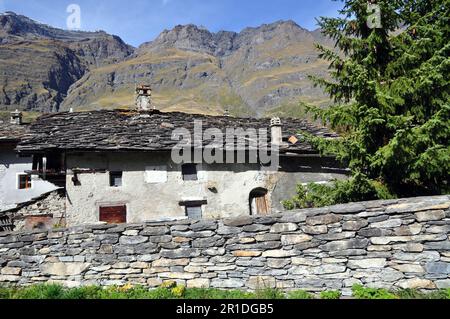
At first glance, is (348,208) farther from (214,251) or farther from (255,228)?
(214,251)

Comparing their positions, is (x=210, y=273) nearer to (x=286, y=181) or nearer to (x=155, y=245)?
(x=155, y=245)

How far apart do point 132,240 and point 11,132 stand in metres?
17.5

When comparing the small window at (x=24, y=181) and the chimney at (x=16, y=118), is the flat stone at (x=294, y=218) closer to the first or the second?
the small window at (x=24, y=181)

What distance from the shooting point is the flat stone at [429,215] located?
4770 mm

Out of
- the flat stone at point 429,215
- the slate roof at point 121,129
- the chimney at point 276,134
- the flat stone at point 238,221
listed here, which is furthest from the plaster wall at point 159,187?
the flat stone at point 429,215

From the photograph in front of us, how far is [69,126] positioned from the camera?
1404 centimetres

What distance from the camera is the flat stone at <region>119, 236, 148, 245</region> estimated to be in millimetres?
6102

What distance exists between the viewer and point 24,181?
1948 centimetres

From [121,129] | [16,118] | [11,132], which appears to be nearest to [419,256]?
[121,129]

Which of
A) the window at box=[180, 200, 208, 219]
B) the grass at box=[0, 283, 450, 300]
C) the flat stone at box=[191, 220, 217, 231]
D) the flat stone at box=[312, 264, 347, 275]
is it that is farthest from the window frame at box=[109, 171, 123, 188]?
the flat stone at box=[312, 264, 347, 275]

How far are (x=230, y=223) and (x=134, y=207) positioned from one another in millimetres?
7279

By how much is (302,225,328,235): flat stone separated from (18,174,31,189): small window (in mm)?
18960

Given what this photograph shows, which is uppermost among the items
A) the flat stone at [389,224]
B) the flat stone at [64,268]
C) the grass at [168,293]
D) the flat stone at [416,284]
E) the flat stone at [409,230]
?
the flat stone at [389,224]

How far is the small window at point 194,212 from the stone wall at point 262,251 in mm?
6445
